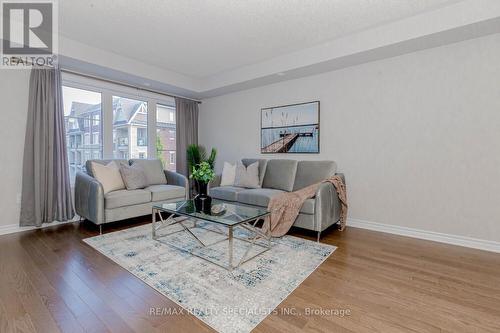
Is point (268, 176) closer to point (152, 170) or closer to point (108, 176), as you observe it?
point (152, 170)

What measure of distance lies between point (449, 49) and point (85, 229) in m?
4.98

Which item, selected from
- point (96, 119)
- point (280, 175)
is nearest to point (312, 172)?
point (280, 175)

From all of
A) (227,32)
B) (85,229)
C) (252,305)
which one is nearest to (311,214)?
(252,305)

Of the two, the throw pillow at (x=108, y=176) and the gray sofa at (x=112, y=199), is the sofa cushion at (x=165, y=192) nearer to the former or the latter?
the gray sofa at (x=112, y=199)

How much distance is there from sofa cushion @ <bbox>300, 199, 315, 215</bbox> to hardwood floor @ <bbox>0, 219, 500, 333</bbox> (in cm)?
54

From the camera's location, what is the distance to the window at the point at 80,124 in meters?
3.80

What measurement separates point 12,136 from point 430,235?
534 cm

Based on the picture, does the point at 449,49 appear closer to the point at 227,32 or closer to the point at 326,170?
the point at 326,170

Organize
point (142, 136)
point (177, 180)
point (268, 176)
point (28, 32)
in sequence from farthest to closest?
point (142, 136), point (177, 180), point (268, 176), point (28, 32)

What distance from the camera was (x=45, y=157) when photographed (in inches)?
133

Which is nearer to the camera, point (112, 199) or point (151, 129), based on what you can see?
Answer: point (112, 199)

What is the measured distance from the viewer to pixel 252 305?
170 centimetres

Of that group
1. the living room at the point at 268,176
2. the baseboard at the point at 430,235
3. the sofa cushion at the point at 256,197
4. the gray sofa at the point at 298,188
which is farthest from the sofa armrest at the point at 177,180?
the baseboard at the point at 430,235

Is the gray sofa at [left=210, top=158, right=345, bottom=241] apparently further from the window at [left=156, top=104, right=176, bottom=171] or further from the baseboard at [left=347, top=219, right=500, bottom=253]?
the window at [left=156, top=104, right=176, bottom=171]
